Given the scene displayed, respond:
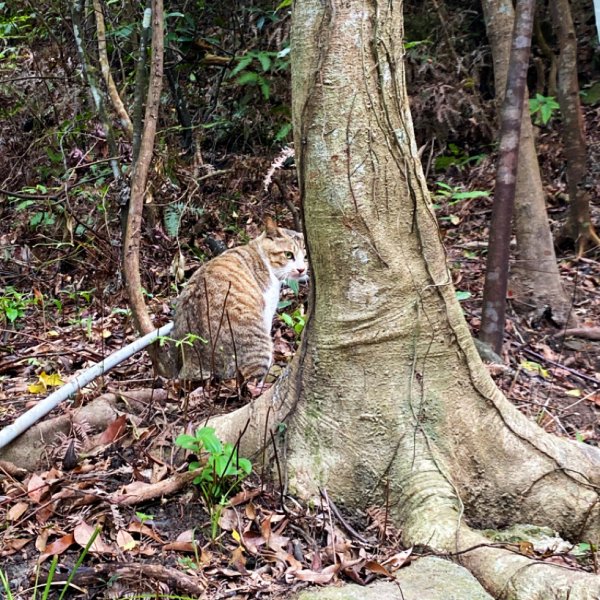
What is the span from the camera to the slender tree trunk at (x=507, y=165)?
14.2ft

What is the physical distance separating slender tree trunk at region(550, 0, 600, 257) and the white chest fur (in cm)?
314

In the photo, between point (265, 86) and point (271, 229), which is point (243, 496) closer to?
point (271, 229)

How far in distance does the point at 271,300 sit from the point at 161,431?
1.81 metres

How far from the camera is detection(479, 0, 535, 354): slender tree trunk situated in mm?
4340

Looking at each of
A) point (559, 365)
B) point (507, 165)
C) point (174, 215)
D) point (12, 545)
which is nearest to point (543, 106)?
point (507, 165)

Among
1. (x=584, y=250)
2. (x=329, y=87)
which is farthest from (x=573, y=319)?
(x=329, y=87)

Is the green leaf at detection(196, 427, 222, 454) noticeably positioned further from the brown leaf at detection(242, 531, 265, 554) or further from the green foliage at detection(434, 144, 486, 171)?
the green foliage at detection(434, 144, 486, 171)

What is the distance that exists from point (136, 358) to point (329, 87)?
2.89 metres

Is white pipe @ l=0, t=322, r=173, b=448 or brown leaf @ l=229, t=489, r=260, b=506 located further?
white pipe @ l=0, t=322, r=173, b=448

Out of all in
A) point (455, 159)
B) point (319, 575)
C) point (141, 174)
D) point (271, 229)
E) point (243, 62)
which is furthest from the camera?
point (455, 159)

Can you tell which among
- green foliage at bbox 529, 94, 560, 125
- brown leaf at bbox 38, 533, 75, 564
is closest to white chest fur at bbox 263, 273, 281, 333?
brown leaf at bbox 38, 533, 75, 564

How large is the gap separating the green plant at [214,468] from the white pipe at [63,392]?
1.02 meters

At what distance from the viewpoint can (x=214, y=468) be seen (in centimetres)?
293

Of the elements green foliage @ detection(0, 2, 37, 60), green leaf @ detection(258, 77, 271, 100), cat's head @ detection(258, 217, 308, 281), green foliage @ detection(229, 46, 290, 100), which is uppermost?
green foliage @ detection(0, 2, 37, 60)
